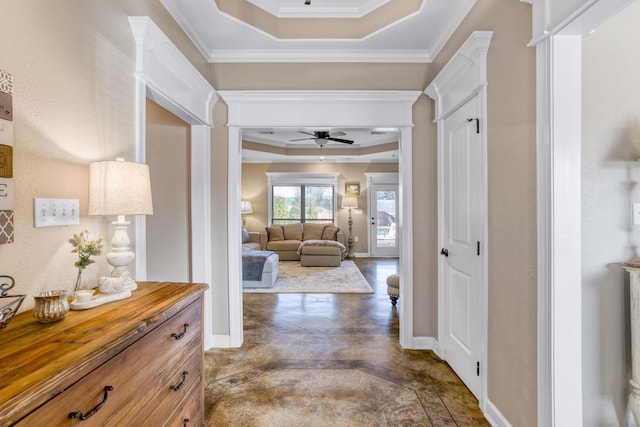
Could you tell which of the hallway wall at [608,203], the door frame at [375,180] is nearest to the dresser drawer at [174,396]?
the hallway wall at [608,203]

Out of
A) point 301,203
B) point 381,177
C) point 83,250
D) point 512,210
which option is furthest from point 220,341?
point 381,177

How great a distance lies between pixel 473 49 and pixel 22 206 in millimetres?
2476

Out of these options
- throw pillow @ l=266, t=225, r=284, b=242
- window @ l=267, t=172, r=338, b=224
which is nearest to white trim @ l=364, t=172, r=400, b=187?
window @ l=267, t=172, r=338, b=224

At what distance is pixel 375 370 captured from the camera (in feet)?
8.24

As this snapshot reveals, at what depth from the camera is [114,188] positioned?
134 centimetres

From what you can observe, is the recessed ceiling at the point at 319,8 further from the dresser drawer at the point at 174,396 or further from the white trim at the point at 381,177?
the white trim at the point at 381,177

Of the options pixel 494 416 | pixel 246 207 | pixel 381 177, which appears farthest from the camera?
pixel 381 177

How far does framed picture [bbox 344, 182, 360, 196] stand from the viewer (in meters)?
8.41

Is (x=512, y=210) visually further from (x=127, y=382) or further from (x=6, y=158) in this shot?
(x=6, y=158)

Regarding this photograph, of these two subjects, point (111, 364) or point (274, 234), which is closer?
point (111, 364)

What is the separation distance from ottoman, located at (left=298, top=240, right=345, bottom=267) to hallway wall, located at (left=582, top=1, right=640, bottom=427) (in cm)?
540

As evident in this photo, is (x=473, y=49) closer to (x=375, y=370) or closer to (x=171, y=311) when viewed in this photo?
(x=171, y=311)

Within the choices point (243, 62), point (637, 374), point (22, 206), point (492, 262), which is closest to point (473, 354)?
point (492, 262)

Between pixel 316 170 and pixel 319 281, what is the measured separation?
371cm
